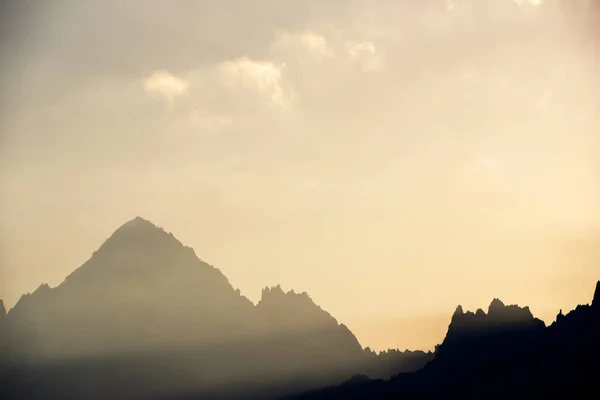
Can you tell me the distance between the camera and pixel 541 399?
199 m

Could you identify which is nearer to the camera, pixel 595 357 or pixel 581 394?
pixel 581 394

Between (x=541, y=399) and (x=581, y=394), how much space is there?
60.7ft

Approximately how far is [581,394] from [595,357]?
16857 mm

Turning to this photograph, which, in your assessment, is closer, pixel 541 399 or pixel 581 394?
pixel 581 394

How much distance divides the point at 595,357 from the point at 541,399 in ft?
62.5

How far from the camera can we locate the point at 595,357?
195 m

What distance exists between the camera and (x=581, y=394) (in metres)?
182
